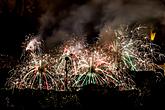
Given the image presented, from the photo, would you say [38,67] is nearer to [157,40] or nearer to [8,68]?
[8,68]

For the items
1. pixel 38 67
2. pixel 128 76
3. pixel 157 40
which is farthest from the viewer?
pixel 157 40

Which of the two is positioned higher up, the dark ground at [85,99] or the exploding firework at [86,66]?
the exploding firework at [86,66]

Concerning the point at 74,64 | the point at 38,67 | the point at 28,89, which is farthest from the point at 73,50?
the point at 28,89

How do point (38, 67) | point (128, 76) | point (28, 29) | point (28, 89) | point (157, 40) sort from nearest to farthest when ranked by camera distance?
1. point (28, 89)
2. point (38, 67)
3. point (128, 76)
4. point (28, 29)
5. point (157, 40)

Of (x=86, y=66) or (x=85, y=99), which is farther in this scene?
(x=86, y=66)

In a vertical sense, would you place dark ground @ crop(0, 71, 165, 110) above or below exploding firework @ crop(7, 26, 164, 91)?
below

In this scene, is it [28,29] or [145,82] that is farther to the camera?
[28,29]

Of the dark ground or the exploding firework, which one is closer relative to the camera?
the dark ground

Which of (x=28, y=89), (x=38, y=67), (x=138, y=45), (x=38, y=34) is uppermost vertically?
(x=38, y=34)

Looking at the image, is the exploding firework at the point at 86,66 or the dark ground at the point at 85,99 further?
the exploding firework at the point at 86,66

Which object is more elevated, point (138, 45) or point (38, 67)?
point (138, 45)

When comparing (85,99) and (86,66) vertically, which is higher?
(86,66)
